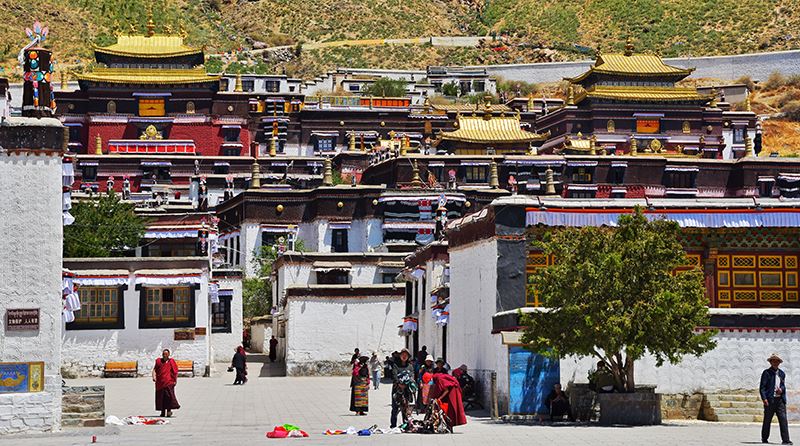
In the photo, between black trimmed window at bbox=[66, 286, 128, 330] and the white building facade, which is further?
black trimmed window at bbox=[66, 286, 128, 330]

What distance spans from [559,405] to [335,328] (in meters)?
20.5

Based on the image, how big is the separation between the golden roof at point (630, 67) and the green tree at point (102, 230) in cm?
3974

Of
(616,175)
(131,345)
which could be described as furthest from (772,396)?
(616,175)

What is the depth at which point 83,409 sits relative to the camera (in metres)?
26.2

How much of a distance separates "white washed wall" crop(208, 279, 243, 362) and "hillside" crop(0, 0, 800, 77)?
241 feet

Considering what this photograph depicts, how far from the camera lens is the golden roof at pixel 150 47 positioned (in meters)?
88.0

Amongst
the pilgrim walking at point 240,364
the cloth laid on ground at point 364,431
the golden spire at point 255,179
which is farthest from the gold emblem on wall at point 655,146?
the cloth laid on ground at point 364,431

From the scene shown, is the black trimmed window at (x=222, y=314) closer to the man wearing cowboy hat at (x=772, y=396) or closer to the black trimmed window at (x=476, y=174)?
the black trimmed window at (x=476, y=174)

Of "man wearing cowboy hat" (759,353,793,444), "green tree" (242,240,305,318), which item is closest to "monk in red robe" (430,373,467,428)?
"man wearing cowboy hat" (759,353,793,444)

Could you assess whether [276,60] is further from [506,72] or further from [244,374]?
[244,374]

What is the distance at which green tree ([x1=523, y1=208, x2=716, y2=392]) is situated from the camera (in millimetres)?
27328

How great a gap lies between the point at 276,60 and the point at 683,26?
36.9m

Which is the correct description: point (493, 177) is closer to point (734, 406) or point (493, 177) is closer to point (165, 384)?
point (734, 406)

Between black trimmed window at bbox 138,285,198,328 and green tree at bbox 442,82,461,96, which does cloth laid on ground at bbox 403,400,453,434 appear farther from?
green tree at bbox 442,82,461,96
